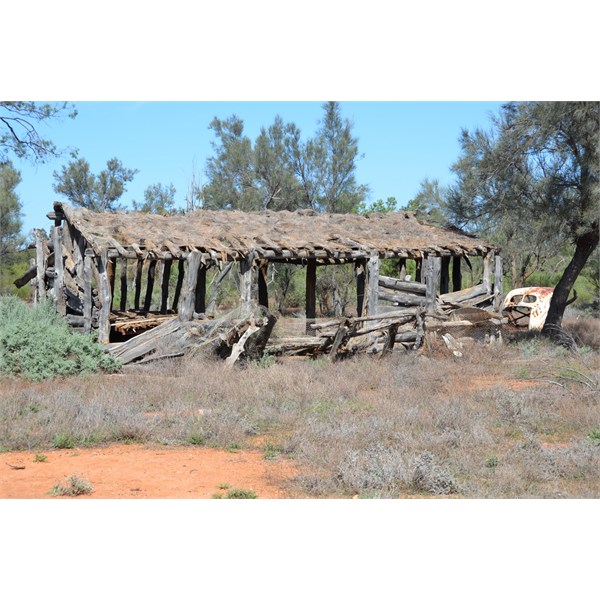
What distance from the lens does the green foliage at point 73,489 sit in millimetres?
6930

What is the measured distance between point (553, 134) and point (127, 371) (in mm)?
11707

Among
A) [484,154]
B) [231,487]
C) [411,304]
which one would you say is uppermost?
[484,154]

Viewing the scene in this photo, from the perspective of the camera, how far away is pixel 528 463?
7.73 m

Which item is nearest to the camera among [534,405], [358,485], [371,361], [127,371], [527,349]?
[358,485]

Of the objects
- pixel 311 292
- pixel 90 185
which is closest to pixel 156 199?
pixel 90 185

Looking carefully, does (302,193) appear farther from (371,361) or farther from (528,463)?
(528,463)

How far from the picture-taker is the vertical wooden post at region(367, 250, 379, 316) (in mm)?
17594

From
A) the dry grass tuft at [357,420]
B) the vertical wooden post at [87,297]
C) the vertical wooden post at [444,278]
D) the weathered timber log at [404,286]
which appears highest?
the vertical wooden post at [444,278]

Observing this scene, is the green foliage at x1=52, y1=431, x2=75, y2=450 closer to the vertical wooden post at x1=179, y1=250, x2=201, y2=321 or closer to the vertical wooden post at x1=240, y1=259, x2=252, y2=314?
the vertical wooden post at x1=179, y1=250, x2=201, y2=321

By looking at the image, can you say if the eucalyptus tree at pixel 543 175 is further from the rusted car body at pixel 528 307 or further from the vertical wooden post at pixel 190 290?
the vertical wooden post at pixel 190 290

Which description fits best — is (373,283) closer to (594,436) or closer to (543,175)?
(543,175)

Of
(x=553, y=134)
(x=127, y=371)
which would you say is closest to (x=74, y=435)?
(x=127, y=371)

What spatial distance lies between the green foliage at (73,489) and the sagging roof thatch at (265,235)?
8400mm

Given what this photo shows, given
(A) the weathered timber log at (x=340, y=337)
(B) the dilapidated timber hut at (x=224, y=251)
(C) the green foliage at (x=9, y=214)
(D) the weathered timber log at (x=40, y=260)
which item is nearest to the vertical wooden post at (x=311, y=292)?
(B) the dilapidated timber hut at (x=224, y=251)
